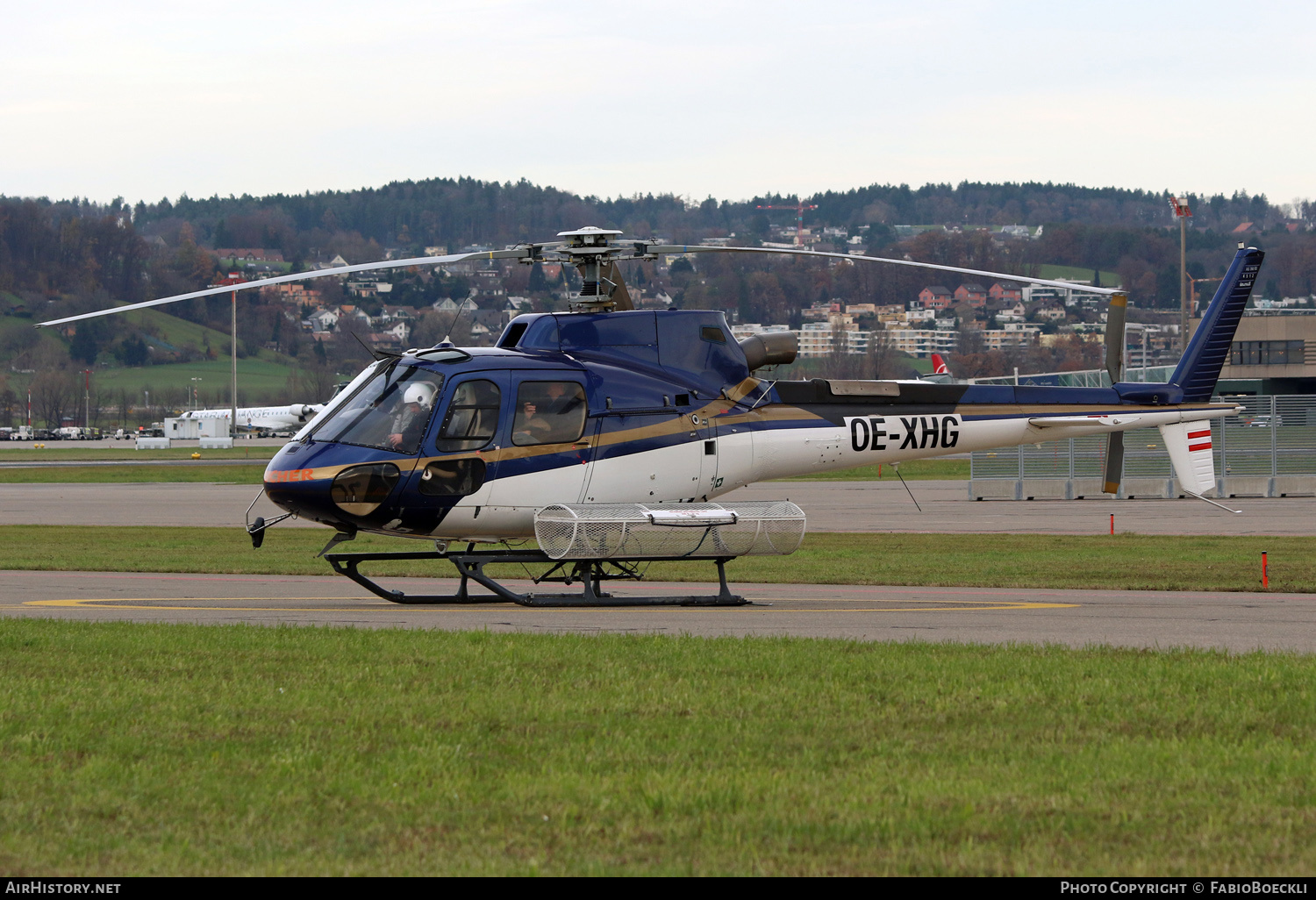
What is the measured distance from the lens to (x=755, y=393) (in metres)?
17.8

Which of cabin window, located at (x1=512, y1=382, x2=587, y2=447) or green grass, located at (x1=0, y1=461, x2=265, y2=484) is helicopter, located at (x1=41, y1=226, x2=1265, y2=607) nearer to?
cabin window, located at (x1=512, y1=382, x2=587, y2=447)

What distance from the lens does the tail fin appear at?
19.5 metres

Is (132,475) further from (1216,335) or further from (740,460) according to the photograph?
(1216,335)

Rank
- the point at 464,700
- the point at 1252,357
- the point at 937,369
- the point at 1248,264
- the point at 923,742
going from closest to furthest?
the point at 923,742
the point at 464,700
the point at 1248,264
the point at 937,369
the point at 1252,357

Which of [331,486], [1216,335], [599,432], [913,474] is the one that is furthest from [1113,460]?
[913,474]

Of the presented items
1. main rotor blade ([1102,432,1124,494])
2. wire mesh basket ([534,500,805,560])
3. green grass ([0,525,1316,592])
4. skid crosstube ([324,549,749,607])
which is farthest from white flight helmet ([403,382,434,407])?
main rotor blade ([1102,432,1124,494])

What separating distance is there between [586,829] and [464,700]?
10.4ft

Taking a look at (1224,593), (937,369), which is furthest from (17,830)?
(937,369)

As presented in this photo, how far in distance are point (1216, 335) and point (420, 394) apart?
36.8 feet

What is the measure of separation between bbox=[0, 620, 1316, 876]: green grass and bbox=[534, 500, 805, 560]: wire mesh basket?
434 centimetres

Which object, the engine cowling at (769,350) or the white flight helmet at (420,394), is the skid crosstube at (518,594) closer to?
the white flight helmet at (420,394)

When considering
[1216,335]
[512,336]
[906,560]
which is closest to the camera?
[512,336]

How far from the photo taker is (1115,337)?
18.8 meters
